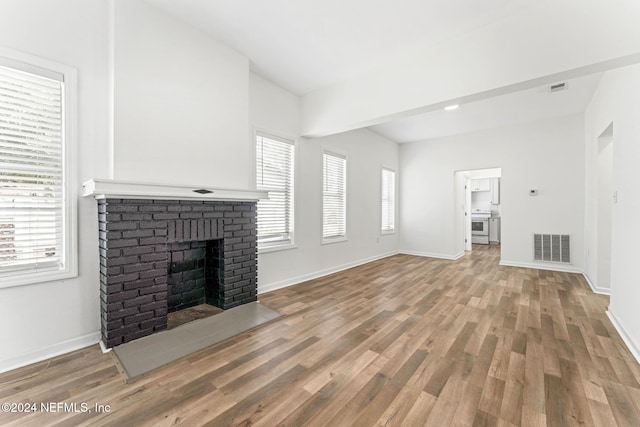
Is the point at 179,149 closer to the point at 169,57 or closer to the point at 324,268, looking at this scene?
the point at 169,57

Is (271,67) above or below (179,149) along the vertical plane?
above

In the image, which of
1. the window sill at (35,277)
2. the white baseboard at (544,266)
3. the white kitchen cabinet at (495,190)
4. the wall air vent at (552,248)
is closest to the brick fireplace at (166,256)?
the window sill at (35,277)

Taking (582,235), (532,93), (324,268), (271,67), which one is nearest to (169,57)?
(271,67)

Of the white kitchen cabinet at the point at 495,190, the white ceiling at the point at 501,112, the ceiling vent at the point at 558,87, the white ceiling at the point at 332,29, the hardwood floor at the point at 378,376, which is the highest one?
the white ceiling at the point at 332,29

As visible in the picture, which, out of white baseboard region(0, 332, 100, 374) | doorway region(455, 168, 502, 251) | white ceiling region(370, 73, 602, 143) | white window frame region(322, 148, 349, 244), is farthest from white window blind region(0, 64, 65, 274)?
doorway region(455, 168, 502, 251)

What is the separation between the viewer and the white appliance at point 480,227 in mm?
9031

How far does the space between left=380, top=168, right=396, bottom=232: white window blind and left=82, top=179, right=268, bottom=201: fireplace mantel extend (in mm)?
4426

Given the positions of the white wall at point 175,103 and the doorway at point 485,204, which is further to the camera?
the doorway at point 485,204

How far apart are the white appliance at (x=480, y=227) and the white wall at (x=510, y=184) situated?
2.84 metres

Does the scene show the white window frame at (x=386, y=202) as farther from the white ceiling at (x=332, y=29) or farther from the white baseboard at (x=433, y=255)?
the white ceiling at (x=332, y=29)

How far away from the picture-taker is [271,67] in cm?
357

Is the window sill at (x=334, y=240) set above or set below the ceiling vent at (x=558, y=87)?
below

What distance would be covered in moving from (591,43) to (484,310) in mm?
2746

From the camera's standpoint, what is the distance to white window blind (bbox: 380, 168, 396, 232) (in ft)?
22.0
